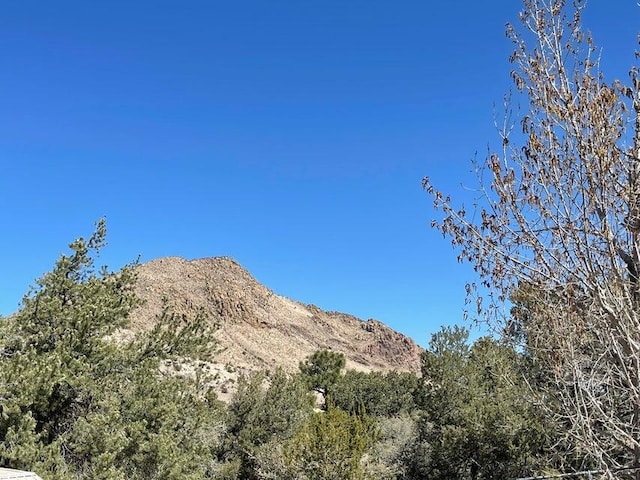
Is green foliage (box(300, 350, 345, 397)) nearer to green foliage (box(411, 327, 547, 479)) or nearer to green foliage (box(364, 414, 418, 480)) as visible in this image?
green foliage (box(364, 414, 418, 480))

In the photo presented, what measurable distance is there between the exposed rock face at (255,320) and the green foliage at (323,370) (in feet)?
41.5

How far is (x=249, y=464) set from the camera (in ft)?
68.8

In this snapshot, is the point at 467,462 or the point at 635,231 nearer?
the point at 635,231

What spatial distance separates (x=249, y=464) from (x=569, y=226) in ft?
61.9

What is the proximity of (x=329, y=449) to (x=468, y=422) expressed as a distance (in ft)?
23.3

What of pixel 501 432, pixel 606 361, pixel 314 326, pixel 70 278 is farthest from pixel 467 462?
pixel 314 326

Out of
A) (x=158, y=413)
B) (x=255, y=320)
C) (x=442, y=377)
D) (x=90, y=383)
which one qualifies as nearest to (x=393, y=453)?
(x=442, y=377)

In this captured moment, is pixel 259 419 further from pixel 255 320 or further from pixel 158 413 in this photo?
pixel 255 320

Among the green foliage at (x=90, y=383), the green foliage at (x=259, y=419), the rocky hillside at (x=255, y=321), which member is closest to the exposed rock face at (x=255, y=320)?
the rocky hillside at (x=255, y=321)

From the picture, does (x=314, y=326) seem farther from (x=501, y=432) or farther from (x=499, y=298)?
(x=499, y=298)

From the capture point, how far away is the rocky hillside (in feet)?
205

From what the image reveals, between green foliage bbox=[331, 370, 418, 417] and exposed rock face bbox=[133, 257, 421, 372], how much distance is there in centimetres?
1658

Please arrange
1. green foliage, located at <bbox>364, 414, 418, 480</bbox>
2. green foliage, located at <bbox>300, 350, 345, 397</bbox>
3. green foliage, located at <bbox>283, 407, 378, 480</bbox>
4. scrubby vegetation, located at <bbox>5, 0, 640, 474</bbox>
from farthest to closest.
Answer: green foliage, located at <bbox>300, 350, 345, 397</bbox> → green foliage, located at <bbox>364, 414, 418, 480</bbox> → green foliage, located at <bbox>283, 407, 378, 480</bbox> → scrubby vegetation, located at <bbox>5, 0, 640, 474</bbox>

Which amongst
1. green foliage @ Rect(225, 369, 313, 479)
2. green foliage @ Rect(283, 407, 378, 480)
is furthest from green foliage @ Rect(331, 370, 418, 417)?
green foliage @ Rect(283, 407, 378, 480)
